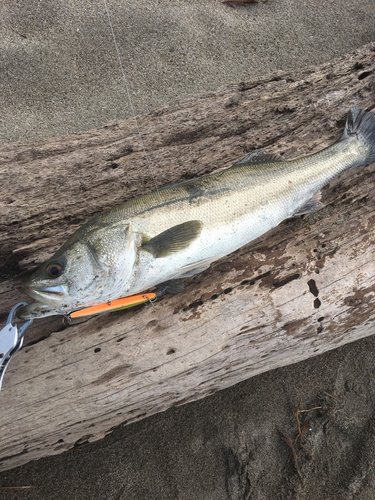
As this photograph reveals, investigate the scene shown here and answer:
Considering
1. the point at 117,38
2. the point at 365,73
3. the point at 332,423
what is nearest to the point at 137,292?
the point at 332,423

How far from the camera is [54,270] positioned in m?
2.26

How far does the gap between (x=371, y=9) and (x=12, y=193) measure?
6.47 m

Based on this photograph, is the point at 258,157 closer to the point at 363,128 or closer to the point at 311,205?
the point at 311,205

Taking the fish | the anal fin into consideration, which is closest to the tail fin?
the fish

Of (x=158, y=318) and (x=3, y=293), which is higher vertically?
(x=3, y=293)

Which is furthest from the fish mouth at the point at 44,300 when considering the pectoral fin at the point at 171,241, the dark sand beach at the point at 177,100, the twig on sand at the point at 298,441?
the twig on sand at the point at 298,441

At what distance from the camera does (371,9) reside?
228 inches

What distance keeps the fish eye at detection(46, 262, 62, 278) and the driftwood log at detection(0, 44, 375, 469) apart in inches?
24.2

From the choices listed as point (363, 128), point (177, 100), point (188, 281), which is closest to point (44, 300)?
point (188, 281)

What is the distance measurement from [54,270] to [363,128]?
281 centimetres

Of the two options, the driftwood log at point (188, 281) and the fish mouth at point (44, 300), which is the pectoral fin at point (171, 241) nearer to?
the driftwood log at point (188, 281)

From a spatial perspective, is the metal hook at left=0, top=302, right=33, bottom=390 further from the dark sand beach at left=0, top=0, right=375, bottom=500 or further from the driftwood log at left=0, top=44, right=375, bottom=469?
the dark sand beach at left=0, top=0, right=375, bottom=500

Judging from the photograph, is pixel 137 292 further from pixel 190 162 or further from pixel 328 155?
pixel 328 155

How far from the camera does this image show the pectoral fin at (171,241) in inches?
93.4
